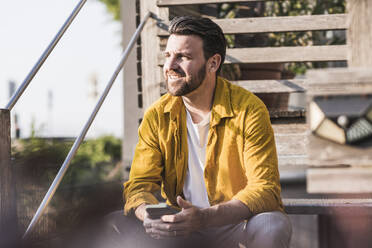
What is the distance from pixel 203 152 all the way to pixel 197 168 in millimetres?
Answer: 84

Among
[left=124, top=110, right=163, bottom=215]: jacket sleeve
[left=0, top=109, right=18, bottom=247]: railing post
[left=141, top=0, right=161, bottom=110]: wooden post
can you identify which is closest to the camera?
[left=0, top=109, right=18, bottom=247]: railing post

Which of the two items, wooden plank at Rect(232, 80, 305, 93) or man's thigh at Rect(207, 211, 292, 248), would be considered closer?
man's thigh at Rect(207, 211, 292, 248)

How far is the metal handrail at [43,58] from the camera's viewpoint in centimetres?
214

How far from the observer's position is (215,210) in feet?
6.14

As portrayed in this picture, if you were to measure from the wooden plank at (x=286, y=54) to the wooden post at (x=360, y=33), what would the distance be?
67.7 inches

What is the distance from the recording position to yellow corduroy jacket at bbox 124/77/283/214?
6.61ft

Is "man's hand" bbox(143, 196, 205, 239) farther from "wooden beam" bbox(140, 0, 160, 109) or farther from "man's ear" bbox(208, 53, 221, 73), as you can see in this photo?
"wooden beam" bbox(140, 0, 160, 109)

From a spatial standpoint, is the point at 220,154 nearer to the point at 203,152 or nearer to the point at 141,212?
the point at 203,152

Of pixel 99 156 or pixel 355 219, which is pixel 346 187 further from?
pixel 99 156

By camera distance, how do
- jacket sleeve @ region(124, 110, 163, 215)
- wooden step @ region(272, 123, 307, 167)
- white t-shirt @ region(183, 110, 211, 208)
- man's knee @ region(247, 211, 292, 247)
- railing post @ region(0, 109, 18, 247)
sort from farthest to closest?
wooden step @ region(272, 123, 307, 167) → white t-shirt @ region(183, 110, 211, 208) → jacket sleeve @ region(124, 110, 163, 215) → railing post @ region(0, 109, 18, 247) → man's knee @ region(247, 211, 292, 247)

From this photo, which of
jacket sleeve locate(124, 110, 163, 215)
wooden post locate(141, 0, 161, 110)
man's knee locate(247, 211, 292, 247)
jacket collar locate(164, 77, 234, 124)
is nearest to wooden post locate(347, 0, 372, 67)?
man's knee locate(247, 211, 292, 247)

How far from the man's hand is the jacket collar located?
48 cm

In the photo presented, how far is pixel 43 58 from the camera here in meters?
2.42

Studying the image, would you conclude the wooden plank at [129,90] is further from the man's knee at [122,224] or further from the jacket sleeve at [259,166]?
the jacket sleeve at [259,166]
